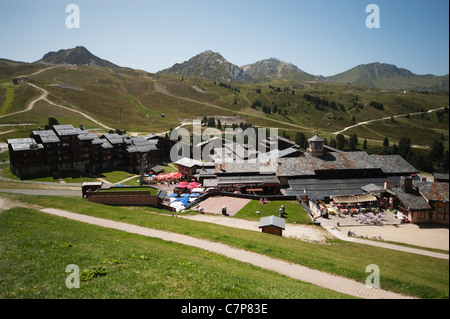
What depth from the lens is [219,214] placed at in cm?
4609

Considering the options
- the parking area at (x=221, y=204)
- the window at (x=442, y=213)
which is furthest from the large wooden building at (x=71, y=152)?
the window at (x=442, y=213)

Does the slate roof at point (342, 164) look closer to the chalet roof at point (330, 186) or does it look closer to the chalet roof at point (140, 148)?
the chalet roof at point (330, 186)

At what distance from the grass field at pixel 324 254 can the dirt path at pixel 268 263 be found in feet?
2.42

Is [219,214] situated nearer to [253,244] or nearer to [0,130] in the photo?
[253,244]

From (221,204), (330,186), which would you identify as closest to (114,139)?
(221,204)

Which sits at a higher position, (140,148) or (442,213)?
(442,213)

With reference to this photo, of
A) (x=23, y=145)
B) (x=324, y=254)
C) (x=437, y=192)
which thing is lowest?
(x=324, y=254)

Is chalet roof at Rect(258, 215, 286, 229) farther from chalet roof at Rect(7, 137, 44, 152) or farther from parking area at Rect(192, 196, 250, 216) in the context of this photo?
chalet roof at Rect(7, 137, 44, 152)

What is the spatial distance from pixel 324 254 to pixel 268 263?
6.47m

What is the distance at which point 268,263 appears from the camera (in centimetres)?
2323

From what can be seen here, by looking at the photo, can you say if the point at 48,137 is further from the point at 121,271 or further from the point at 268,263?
the point at 268,263

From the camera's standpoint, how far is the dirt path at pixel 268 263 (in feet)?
60.0

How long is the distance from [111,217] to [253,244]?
63.0ft
